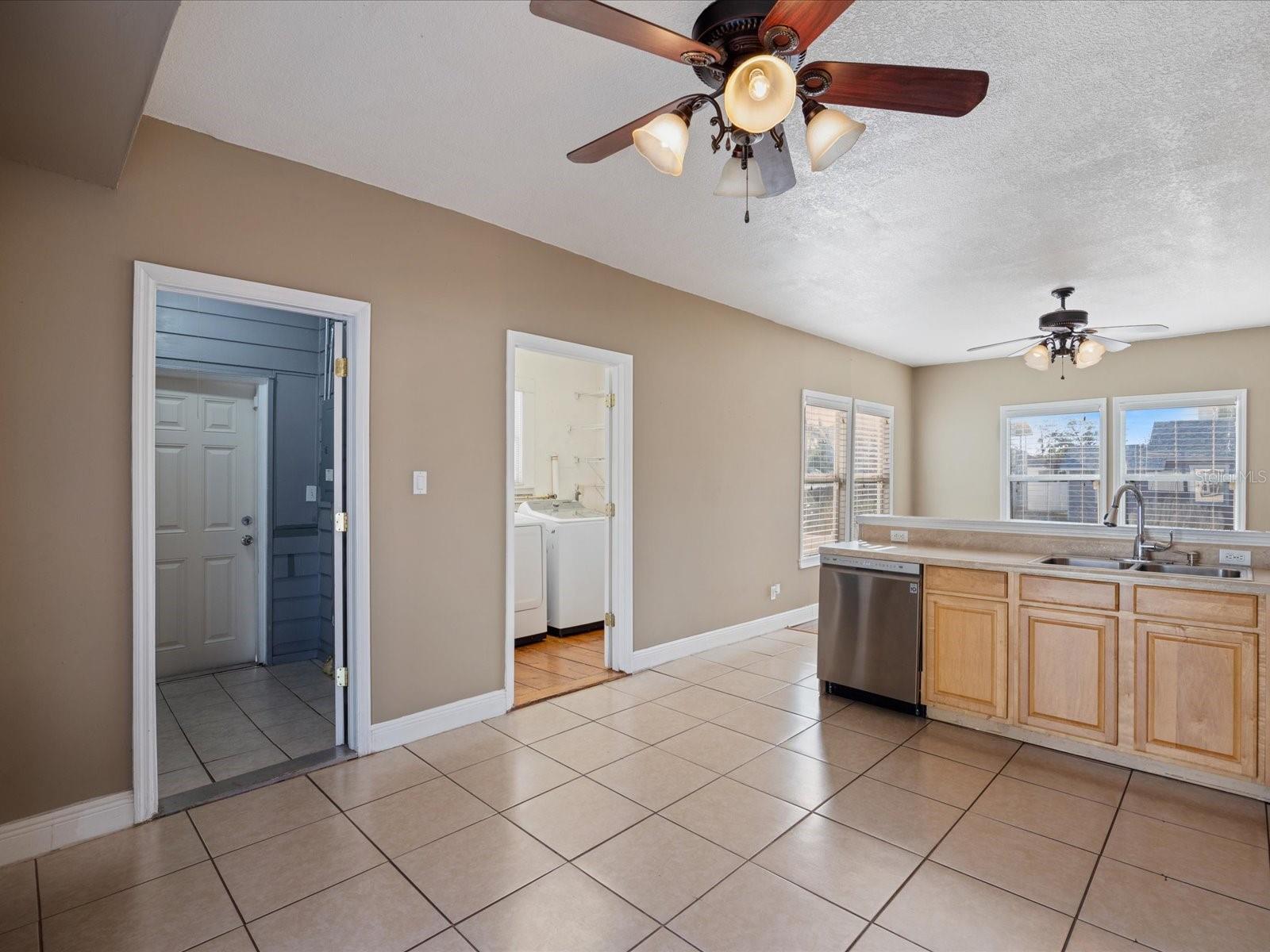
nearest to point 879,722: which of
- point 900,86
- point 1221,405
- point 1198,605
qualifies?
point 1198,605

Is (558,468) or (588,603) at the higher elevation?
(558,468)

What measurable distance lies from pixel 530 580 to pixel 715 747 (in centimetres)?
229

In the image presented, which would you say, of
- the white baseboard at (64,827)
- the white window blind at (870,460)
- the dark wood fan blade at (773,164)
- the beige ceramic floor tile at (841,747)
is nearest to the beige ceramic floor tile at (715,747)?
the beige ceramic floor tile at (841,747)

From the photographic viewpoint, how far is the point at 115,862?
2.22 m

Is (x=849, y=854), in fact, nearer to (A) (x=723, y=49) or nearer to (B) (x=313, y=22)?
(A) (x=723, y=49)

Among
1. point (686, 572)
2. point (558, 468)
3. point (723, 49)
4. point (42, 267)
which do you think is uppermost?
point (723, 49)

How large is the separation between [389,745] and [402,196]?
2.66m

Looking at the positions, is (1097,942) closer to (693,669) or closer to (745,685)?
(745,685)

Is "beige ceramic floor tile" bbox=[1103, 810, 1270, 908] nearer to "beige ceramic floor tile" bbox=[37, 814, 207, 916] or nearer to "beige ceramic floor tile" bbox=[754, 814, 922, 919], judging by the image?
"beige ceramic floor tile" bbox=[754, 814, 922, 919]

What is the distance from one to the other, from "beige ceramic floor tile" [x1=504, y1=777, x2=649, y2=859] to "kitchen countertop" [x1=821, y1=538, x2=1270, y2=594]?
6.61 feet

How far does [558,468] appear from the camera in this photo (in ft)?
20.2

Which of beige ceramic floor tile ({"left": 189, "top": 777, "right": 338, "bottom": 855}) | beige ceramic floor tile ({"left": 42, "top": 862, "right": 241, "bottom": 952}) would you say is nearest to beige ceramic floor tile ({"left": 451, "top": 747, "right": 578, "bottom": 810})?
beige ceramic floor tile ({"left": 189, "top": 777, "right": 338, "bottom": 855})

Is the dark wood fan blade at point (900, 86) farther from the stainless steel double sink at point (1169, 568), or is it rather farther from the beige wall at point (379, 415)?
the stainless steel double sink at point (1169, 568)

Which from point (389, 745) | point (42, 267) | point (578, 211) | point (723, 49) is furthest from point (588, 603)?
point (723, 49)
